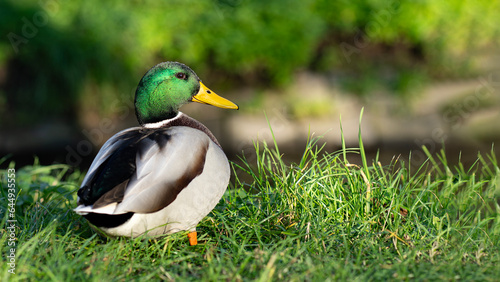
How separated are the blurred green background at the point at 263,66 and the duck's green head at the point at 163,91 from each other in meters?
4.12

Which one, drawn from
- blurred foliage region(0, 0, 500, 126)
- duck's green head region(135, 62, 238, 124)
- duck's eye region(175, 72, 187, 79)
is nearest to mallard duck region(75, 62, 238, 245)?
duck's green head region(135, 62, 238, 124)

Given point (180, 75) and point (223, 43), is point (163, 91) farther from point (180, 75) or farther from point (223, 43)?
point (223, 43)

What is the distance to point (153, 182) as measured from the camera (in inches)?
96.5

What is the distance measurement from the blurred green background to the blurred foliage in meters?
0.01

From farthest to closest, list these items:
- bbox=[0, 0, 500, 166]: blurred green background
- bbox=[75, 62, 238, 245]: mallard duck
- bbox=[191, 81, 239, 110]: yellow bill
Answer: bbox=[0, 0, 500, 166]: blurred green background → bbox=[191, 81, 239, 110]: yellow bill → bbox=[75, 62, 238, 245]: mallard duck

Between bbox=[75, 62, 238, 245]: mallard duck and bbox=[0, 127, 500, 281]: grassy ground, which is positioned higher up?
bbox=[75, 62, 238, 245]: mallard duck

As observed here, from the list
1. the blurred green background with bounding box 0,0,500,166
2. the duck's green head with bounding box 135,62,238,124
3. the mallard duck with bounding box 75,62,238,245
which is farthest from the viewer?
the blurred green background with bounding box 0,0,500,166

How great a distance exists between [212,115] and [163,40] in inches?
49.6

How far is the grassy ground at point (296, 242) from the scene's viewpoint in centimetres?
231

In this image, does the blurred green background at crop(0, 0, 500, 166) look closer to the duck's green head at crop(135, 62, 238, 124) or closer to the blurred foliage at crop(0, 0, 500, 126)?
the blurred foliage at crop(0, 0, 500, 126)

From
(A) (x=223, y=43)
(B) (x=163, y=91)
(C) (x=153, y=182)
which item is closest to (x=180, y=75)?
(B) (x=163, y=91)

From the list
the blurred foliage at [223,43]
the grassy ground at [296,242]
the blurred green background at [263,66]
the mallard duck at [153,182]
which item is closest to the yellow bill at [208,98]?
the mallard duck at [153,182]

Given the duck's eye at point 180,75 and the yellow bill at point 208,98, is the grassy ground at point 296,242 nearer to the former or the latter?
the yellow bill at point 208,98

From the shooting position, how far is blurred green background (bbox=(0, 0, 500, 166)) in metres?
7.30
